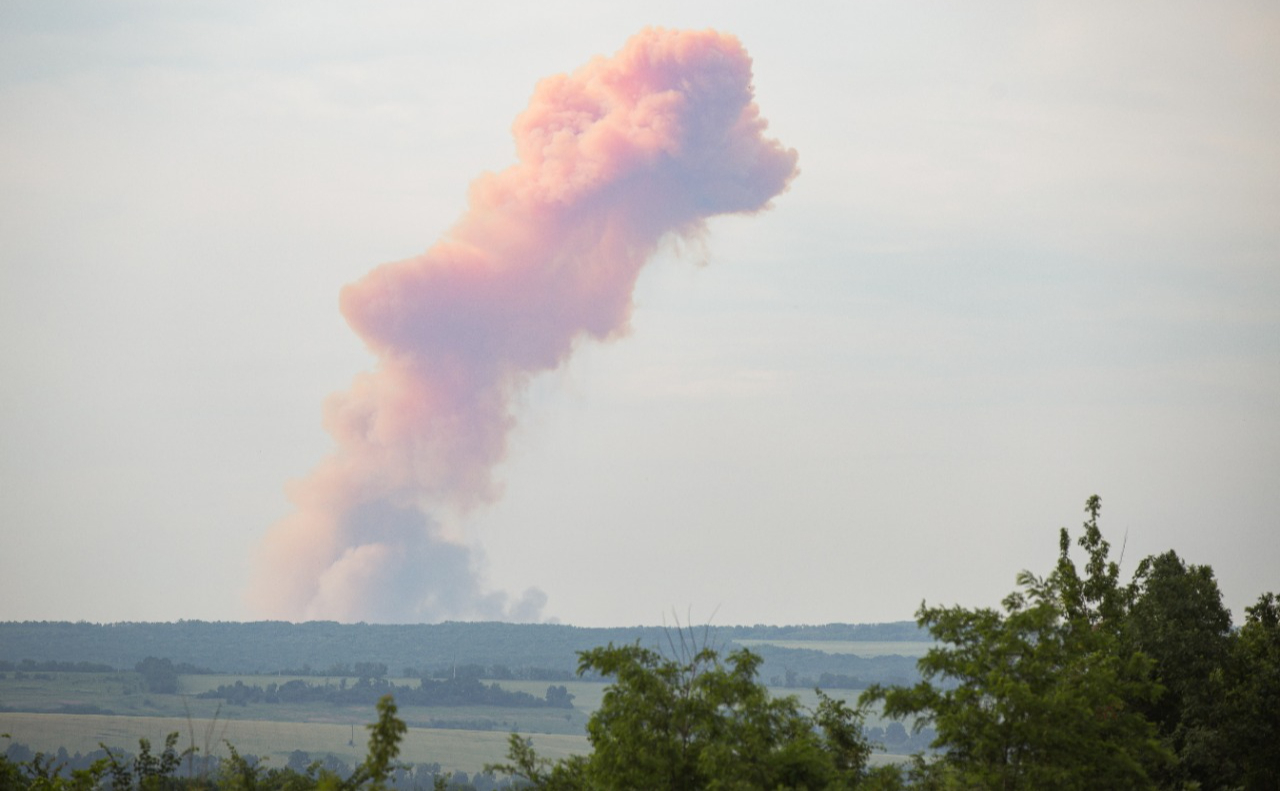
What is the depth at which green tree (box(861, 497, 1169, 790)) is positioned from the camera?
28859mm

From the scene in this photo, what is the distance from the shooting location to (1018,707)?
95.0 feet

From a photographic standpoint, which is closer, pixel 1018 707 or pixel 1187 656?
pixel 1018 707

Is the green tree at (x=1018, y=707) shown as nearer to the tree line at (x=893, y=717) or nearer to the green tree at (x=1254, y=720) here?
the tree line at (x=893, y=717)

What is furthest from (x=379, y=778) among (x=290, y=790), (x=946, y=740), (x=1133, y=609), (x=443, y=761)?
(x=443, y=761)

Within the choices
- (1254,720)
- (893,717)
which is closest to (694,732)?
(893,717)

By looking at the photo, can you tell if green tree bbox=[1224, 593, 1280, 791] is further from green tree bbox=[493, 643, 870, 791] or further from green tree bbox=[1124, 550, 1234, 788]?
green tree bbox=[493, 643, 870, 791]

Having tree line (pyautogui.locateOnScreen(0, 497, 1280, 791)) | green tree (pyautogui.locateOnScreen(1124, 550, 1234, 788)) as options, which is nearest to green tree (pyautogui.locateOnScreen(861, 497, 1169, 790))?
tree line (pyautogui.locateOnScreen(0, 497, 1280, 791))

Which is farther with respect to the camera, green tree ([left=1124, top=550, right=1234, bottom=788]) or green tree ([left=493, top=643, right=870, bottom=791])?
green tree ([left=1124, top=550, right=1234, bottom=788])

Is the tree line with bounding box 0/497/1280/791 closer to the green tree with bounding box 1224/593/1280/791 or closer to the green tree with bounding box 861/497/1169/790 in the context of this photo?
the green tree with bounding box 861/497/1169/790

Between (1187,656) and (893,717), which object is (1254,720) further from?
(893,717)

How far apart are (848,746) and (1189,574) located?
24.2m

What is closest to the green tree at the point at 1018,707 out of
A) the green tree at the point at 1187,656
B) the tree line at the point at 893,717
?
the tree line at the point at 893,717

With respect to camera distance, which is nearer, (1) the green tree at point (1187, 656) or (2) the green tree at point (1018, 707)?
(2) the green tree at point (1018, 707)

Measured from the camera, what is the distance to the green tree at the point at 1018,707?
1136 inches
